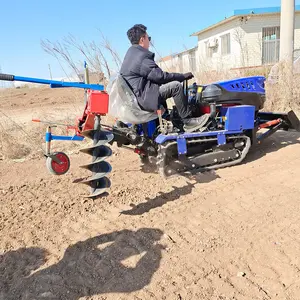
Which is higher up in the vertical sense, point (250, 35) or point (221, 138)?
point (250, 35)

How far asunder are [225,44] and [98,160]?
67.1 ft

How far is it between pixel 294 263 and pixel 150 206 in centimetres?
177

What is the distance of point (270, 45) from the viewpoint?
19594 millimetres

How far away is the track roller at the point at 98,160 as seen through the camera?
382 centimetres

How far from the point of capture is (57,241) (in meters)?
3.39

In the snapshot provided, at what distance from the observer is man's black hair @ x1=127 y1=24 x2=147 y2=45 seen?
4.68 m

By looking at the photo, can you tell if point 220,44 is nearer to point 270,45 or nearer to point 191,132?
point 270,45

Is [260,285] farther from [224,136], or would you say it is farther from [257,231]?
[224,136]

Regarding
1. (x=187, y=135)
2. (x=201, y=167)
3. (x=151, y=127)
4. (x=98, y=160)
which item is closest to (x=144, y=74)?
(x=151, y=127)

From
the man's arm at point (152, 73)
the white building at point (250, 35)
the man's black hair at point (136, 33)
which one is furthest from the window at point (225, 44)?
the man's arm at point (152, 73)

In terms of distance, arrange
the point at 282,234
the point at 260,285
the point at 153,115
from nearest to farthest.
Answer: the point at 260,285 < the point at 282,234 < the point at 153,115

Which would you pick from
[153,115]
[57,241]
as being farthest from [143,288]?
[153,115]

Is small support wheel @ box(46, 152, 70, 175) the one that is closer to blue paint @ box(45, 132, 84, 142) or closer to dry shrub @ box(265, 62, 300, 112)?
blue paint @ box(45, 132, 84, 142)

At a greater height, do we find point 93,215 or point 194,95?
point 194,95
